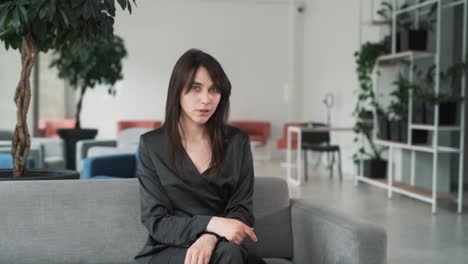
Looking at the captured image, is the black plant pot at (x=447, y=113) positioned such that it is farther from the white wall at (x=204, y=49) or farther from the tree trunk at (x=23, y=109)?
the white wall at (x=204, y=49)

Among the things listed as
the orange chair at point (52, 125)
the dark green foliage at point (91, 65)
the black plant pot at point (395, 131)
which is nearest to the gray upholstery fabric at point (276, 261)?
the black plant pot at point (395, 131)

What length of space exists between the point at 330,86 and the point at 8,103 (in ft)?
21.9

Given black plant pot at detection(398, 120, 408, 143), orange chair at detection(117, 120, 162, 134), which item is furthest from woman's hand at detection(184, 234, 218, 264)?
orange chair at detection(117, 120, 162, 134)

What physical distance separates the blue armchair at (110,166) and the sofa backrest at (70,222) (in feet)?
6.63

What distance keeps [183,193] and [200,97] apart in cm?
34

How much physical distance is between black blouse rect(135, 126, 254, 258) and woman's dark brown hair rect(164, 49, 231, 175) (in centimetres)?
2

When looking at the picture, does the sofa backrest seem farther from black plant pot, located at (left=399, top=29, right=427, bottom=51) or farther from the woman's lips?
black plant pot, located at (left=399, top=29, right=427, bottom=51)

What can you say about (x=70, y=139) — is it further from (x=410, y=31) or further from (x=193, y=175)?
(x=193, y=175)

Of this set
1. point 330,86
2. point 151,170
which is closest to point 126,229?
point 151,170

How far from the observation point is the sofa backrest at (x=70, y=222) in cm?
217

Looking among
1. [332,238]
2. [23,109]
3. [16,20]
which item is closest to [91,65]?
[23,109]

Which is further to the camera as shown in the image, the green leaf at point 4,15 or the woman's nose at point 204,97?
the green leaf at point 4,15

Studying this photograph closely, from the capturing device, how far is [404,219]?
223 inches

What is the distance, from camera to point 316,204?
2365mm
